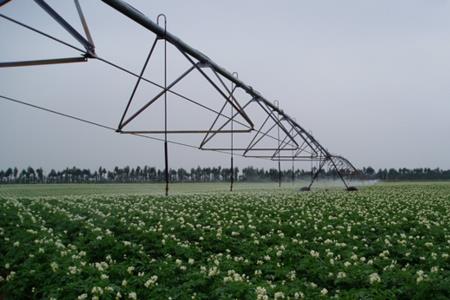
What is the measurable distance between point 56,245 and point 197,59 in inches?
198

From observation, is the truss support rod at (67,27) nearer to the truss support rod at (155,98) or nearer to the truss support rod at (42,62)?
the truss support rod at (42,62)

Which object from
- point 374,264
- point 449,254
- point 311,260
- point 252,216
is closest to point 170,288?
point 311,260

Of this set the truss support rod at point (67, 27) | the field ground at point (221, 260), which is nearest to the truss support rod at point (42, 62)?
the truss support rod at point (67, 27)

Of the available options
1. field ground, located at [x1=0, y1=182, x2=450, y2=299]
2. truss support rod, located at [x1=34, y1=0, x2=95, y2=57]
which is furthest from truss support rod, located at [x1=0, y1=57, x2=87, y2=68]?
field ground, located at [x1=0, y1=182, x2=450, y2=299]

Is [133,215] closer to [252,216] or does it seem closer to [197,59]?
[252,216]

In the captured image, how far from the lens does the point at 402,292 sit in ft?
19.5

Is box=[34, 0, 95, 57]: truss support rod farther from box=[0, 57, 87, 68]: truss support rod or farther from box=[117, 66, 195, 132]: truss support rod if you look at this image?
box=[117, 66, 195, 132]: truss support rod

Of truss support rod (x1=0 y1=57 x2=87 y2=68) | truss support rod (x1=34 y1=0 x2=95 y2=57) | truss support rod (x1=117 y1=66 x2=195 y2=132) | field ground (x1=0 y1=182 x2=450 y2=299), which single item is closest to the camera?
truss support rod (x1=34 y1=0 x2=95 y2=57)

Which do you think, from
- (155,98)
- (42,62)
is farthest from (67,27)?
(155,98)

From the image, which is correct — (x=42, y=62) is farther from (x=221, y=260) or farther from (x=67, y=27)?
(x=221, y=260)

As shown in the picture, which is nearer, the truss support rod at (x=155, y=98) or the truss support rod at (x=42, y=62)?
the truss support rod at (x=42, y=62)

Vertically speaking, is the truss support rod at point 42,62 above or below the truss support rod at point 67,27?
below

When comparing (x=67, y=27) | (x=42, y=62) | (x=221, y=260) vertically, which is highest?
(x=67, y=27)

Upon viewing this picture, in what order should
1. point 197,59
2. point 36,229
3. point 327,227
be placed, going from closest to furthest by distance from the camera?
point 197,59 < point 36,229 < point 327,227
